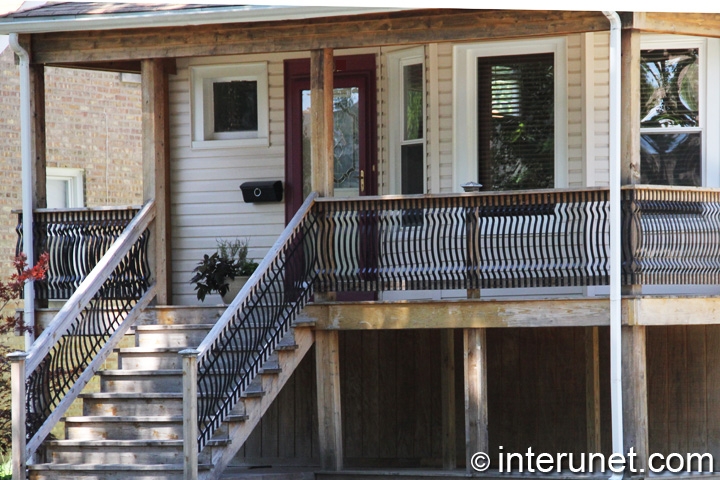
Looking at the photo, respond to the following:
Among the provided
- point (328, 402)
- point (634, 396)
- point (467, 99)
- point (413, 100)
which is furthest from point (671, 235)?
point (328, 402)

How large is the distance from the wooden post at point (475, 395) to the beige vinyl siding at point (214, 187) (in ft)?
10.4

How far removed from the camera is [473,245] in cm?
1145

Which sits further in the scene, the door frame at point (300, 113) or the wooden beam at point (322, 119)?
the door frame at point (300, 113)

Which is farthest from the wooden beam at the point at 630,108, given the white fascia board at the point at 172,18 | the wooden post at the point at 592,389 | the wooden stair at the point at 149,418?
the wooden stair at the point at 149,418

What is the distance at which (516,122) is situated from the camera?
1277cm

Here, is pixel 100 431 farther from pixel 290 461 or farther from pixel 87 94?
pixel 87 94

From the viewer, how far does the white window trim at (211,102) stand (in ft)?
45.5

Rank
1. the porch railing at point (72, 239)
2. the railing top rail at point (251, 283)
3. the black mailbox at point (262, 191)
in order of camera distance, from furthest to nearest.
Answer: the black mailbox at point (262, 191) < the porch railing at point (72, 239) < the railing top rail at point (251, 283)

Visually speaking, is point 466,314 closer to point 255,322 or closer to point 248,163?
point 255,322

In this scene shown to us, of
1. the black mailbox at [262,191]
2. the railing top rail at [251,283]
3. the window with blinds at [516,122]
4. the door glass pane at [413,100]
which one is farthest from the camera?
the black mailbox at [262,191]

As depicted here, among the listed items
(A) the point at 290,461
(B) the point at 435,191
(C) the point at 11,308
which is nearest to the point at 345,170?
(B) the point at 435,191

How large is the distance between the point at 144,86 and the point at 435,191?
3.28 m

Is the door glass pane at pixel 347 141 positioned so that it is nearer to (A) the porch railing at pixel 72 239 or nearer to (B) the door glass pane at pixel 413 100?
(B) the door glass pane at pixel 413 100

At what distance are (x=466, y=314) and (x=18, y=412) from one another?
4208 millimetres
